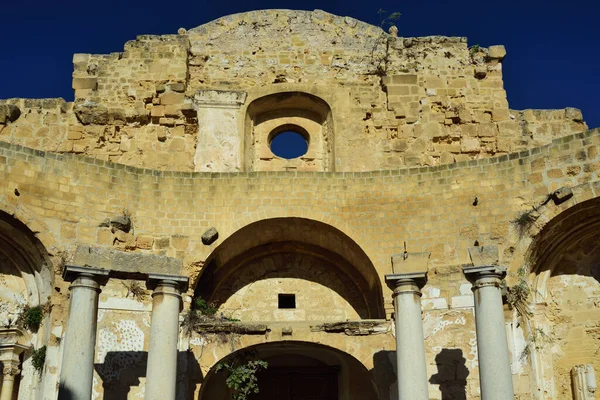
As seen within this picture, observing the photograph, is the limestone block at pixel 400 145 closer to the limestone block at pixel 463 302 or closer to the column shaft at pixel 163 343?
the limestone block at pixel 463 302

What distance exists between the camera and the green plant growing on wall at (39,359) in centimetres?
1356

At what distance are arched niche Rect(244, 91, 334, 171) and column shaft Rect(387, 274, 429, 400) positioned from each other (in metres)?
6.61

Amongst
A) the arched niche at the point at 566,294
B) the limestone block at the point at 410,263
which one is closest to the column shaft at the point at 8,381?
the limestone block at the point at 410,263

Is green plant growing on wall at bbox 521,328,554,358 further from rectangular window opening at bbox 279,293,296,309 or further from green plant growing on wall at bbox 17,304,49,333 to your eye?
green plant growing on wall at bbox 17,304,49,333

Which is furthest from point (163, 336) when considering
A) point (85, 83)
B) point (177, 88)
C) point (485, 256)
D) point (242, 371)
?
point (85, 83)

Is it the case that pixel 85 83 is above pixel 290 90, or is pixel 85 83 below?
above

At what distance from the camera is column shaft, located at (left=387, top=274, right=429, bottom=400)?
40.4 ft

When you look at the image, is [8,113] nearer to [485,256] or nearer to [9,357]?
[9,357]

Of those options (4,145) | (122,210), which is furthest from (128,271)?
(4,145)

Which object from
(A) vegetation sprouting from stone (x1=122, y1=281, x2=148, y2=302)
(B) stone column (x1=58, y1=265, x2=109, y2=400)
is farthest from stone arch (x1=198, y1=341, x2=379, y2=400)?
(B) stone column (x1=58, y1=265, x2=109, y2=400)

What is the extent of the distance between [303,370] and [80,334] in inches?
290

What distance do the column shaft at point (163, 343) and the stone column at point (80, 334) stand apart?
93 centimetres

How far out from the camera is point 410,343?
12.5m

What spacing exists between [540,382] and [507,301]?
154 centimetres
